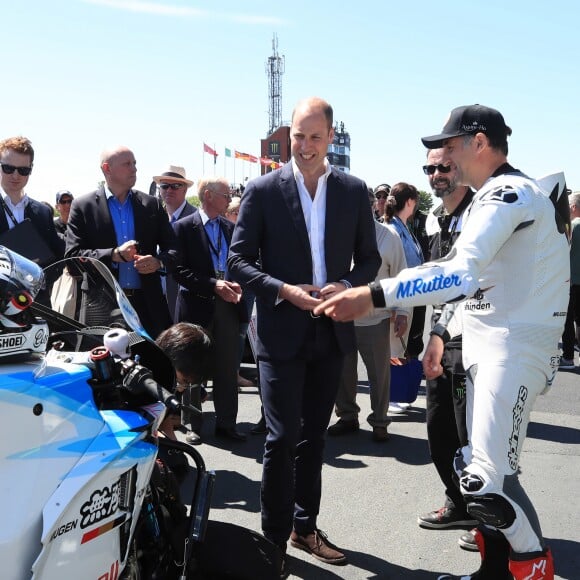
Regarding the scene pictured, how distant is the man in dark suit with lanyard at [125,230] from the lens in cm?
472

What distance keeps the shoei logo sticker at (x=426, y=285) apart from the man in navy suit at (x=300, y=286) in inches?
26.4

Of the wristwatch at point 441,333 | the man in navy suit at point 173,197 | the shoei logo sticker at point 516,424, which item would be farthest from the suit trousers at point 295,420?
the man in navy suit at point 173,197

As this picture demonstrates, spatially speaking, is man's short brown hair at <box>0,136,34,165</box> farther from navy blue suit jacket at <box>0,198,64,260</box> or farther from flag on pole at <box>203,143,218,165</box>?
flag on pole at <box>203,143,218,165</box>

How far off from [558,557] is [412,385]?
273 centimetres

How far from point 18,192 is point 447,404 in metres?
3.15

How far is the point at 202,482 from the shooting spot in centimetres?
238

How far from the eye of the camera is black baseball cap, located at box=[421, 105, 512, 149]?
2.88 metres

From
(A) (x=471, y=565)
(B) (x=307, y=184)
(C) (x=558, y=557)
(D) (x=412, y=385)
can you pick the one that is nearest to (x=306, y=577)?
(A) (x=471, y=565)

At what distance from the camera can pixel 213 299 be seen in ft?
18.5

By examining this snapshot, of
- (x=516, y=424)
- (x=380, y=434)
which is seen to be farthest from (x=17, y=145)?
(x=516, y=424)

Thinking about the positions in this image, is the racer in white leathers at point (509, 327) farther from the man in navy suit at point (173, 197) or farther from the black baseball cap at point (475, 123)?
the man in navy suit at point (173, 197)

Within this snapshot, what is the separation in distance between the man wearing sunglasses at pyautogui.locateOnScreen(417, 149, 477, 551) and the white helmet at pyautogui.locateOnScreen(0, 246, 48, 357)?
2197 millimetres

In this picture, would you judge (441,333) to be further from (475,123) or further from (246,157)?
(246,157)

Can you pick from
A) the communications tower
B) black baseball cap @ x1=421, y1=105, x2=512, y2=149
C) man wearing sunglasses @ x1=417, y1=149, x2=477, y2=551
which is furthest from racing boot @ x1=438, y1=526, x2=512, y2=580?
the communications tower
